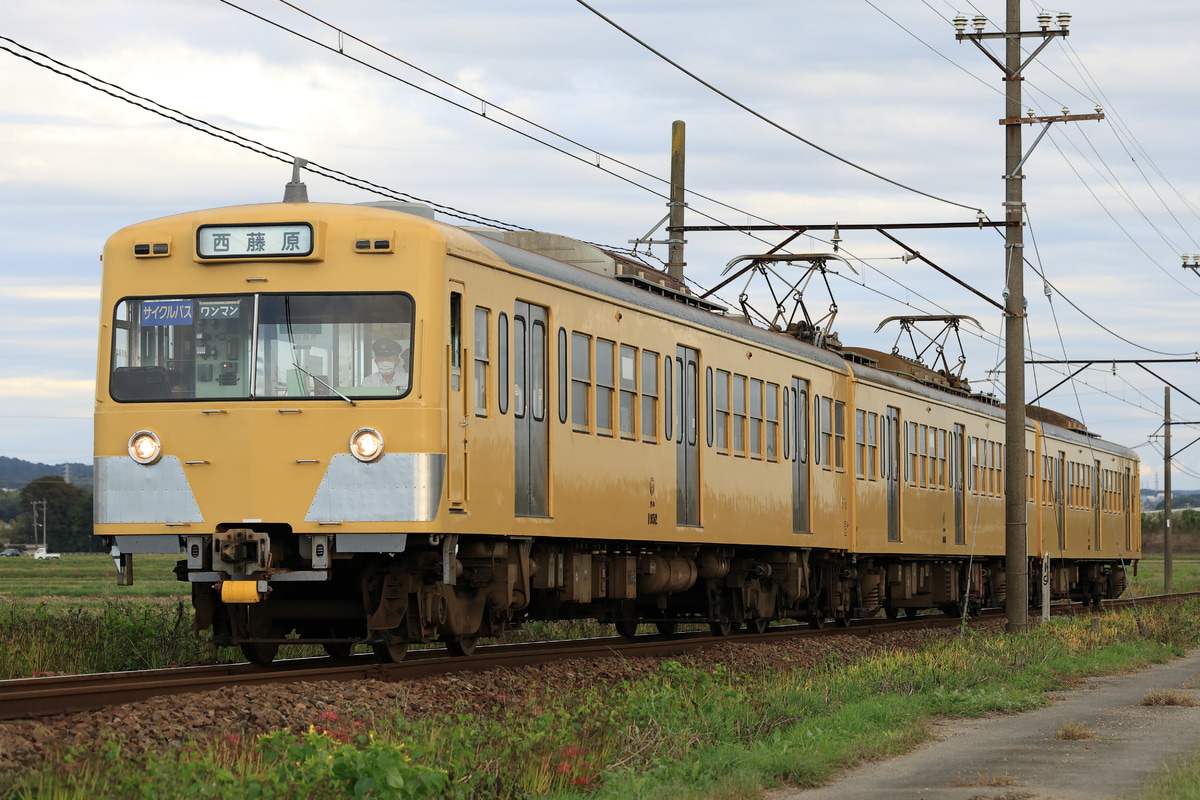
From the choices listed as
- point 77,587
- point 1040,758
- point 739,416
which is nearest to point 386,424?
point 1040,758

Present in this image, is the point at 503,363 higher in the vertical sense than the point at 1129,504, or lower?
higher

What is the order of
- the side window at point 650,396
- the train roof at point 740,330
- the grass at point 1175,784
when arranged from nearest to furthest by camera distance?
the grass at point 1175,784, the train roof at point 740,330, the side window at point 650,396

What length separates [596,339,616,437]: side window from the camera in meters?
16.1

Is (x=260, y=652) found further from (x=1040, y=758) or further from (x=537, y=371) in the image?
(x=1040, y=758)

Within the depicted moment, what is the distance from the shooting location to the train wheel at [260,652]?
1412cm

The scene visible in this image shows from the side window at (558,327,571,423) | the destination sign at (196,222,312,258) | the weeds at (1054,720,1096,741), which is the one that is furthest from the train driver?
the weeds at (1054,720,1096,741)

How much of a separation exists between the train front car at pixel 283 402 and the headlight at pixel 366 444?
14 millimetres

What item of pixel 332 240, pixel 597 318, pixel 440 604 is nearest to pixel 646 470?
pixel 597 318

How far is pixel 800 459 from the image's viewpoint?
22.0 m

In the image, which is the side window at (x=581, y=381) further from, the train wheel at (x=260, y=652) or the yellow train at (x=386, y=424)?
the train wheel at (x=260, y=652)

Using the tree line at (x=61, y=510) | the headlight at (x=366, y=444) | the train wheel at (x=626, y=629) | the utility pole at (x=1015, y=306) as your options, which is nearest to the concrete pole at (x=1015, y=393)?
the utility pole at (x=1015, y=306)

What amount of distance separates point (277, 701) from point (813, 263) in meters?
15.5

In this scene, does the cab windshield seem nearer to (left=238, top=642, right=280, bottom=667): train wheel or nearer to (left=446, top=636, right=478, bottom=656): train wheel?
(left=238, top=642, right=280, bottom=667): train wheel

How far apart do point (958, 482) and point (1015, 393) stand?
5805 mm
